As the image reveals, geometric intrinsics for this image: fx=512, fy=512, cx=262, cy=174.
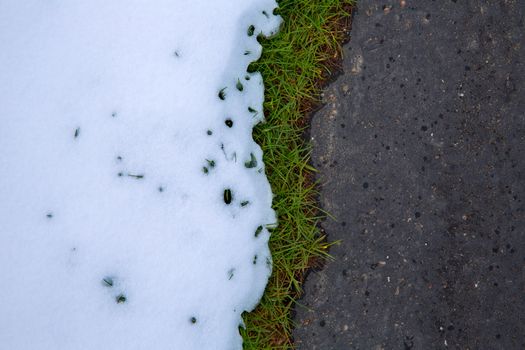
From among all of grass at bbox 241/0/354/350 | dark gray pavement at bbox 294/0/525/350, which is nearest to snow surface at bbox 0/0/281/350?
grass at bbox 241/0/354/350

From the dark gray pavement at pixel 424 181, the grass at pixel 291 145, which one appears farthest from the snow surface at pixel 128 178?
the dark gray pavement at pixel 424 181

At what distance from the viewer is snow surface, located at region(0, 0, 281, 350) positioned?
162cm

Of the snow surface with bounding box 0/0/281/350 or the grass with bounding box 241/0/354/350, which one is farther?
the grass with bounding box 241/0/354/350

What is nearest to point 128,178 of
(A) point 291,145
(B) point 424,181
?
(A) point 291,145

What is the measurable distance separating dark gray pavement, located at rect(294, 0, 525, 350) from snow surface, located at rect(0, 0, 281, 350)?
29cm

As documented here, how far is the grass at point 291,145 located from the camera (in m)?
1.73

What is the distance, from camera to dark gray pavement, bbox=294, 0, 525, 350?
1.79 metres

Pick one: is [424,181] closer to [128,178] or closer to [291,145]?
[291,145]

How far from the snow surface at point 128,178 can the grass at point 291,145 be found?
0.18 ft

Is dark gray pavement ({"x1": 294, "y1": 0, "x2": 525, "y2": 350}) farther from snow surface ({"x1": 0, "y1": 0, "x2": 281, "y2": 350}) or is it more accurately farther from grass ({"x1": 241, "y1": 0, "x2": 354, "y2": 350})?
snow surface ({"x1": 0, "y1": 0, "x2": 281, "y2": 350})

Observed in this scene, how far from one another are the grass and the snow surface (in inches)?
2.2

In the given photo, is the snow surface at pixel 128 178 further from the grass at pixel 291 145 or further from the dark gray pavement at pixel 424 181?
the dark gray pavement at pixel 424 181

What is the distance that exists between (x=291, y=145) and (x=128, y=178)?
0.56 m

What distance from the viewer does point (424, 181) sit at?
6.00ft
